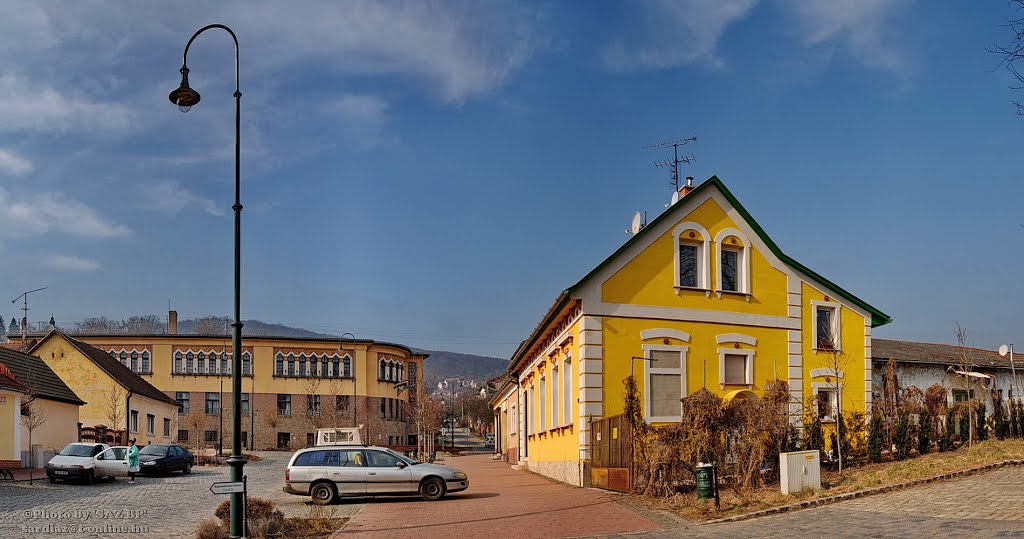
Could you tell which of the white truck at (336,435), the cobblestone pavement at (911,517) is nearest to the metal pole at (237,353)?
the cobblestone pavement at (911,517)

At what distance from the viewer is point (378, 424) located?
88812 millimetres

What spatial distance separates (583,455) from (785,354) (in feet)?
26.4

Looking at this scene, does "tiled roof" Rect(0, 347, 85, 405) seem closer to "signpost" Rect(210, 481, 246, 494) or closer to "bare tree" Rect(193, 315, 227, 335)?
"signpost" Rect(210, 481, 246, 494)

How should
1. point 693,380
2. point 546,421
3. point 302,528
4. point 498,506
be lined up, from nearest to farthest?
point 302,528 < point 498,506 < point 693,380 < point 546,421

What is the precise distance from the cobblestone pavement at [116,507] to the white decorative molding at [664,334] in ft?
31.8

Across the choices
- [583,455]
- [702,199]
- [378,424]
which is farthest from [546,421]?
[378,424]

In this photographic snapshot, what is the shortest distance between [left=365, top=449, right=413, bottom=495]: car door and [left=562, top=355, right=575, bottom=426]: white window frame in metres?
6.63

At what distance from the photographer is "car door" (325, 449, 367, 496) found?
23094 millimetres

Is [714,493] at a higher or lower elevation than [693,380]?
lower

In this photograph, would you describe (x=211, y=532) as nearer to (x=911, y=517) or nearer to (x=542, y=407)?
(x=911, y=517)

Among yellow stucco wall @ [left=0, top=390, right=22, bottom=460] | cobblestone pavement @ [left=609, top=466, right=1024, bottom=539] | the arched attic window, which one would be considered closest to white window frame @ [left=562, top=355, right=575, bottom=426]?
the arched attic window

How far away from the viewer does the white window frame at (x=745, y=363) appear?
92.2ft

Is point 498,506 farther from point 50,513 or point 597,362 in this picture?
point 50,513

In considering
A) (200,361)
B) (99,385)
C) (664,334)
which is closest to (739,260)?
(664,334)
